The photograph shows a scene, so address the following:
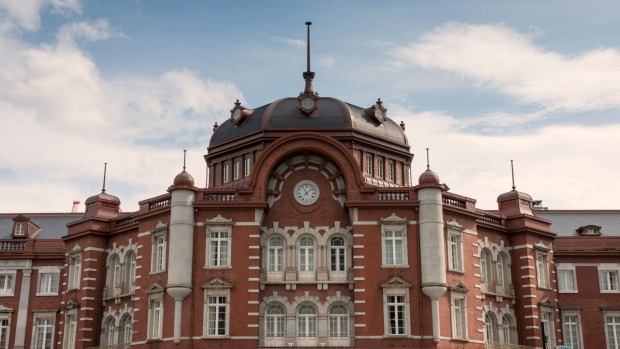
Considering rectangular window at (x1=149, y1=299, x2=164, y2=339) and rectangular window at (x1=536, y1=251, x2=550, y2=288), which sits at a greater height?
rectangular window at (x1=536, y1=251, x2=550, y2=288)

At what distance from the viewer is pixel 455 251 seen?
47750 millimetres

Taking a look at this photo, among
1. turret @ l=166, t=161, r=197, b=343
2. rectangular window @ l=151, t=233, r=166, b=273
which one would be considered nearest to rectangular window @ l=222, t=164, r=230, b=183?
turret @ l=166, t=161, r=197, b=343

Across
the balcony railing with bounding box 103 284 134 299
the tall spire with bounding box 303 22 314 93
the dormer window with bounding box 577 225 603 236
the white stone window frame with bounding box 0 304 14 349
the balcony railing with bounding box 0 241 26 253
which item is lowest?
the white stone window frame with bounding box 0 304 14 349

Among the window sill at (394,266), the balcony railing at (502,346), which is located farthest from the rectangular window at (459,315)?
the window sill at (394,266)

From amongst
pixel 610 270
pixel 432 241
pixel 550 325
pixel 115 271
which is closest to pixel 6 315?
pixel 115 271

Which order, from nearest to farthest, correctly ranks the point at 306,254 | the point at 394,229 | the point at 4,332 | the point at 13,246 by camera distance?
the point at 394,229 → the point at 306,254 → the point at 4,332 → the point at 13,246

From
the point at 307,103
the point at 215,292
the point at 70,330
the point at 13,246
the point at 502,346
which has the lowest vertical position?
the point at 502,346

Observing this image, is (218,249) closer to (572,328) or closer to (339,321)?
(339,321)

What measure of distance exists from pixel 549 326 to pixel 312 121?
20.0 metres

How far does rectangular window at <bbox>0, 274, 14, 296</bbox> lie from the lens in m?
56.8

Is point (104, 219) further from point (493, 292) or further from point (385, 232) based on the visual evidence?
point (493, 292)

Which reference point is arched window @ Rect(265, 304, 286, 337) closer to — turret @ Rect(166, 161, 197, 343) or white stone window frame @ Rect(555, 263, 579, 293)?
turret @ Rect(166, 161, 197, 343)

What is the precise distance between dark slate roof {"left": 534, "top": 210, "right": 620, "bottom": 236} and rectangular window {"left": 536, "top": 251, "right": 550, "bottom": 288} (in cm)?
525

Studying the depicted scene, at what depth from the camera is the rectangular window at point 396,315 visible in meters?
44.5
